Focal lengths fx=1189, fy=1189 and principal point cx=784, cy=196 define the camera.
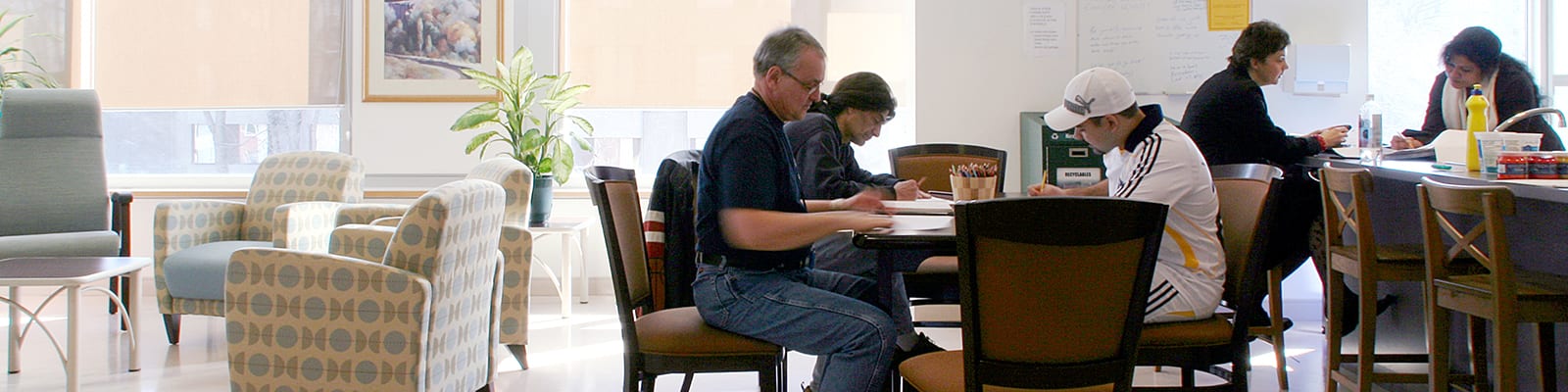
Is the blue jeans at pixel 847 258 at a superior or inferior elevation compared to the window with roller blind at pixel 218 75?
inferior

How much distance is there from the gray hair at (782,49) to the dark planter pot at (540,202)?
3433mm

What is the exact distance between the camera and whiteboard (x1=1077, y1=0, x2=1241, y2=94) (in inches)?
225

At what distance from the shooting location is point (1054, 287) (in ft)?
6.42

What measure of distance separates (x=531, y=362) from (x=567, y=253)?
120cm

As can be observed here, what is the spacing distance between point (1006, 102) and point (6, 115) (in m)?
4.67

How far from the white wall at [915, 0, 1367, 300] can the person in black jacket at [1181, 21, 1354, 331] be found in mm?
1467

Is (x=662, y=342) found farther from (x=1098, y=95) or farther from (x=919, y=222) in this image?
(x=1098, y=95)

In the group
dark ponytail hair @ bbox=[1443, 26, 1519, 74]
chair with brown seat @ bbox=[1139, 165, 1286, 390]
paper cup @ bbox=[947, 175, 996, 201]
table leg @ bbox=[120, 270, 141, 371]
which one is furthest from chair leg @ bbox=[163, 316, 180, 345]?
dark ponytail hair @ bbox=[1443, 26, 1519, 74]

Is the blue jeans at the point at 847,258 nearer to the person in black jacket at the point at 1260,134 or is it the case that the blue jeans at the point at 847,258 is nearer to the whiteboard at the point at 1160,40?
the person in black jacket at the point at 1260,134

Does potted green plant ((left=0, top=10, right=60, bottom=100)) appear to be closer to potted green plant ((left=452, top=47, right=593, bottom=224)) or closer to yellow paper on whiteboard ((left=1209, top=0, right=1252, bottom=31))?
potted green plant ((left=452, top=47, right=593, bottom=224))

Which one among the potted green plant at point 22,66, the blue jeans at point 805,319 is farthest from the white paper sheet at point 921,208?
the potted green plant at point 22,66

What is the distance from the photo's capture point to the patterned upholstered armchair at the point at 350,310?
306cm

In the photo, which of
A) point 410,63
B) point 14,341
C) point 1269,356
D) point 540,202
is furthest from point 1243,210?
point 410,63

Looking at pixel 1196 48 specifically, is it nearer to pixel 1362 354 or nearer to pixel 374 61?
pixel 1362 354
